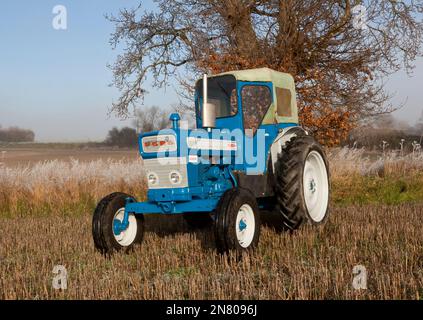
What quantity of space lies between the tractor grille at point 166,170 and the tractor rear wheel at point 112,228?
49 cm

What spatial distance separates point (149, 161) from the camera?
5.61 meters

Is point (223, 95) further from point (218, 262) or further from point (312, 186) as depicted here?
point (218, 262)

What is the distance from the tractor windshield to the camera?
6191mm

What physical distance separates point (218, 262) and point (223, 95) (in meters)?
2.35

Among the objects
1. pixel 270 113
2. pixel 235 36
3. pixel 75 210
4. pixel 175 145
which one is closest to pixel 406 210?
pixel 270 113

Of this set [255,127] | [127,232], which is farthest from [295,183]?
[127,232]

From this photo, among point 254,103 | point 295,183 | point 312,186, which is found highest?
point 254,103

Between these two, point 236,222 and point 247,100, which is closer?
point 236,222

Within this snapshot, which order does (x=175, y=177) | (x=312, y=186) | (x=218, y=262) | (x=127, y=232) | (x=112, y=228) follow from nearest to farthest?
(x=218, y=262), (x=175, y=177), (x=112, y=228), (x=127, y=232), (x=312, y=186)

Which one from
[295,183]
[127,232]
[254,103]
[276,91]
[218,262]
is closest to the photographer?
[218,262]

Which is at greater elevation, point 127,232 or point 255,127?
point 255,127

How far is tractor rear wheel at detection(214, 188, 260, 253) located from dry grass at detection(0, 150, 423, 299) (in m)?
0.16

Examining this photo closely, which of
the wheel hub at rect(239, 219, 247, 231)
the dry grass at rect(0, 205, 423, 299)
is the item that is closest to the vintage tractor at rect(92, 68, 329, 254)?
the wheel hub at rect(239, 219, 247, 231)

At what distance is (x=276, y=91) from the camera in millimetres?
6562
